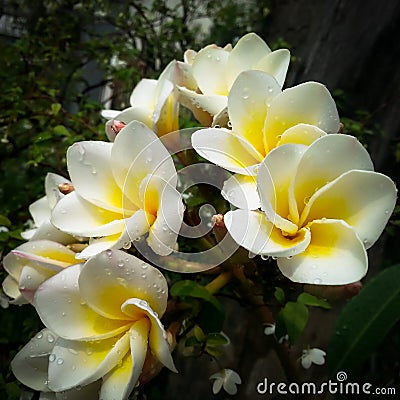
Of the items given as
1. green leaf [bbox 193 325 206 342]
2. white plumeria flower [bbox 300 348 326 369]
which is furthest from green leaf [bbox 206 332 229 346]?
white plumeria flower [bbox 300 348 326 369]

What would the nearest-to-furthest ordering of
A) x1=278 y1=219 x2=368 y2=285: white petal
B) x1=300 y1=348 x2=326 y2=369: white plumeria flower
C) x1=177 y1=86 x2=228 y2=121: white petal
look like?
x1=278 y1=219 x2=368 y2=285: white petal
x1=177 y1=86 x2=228 y2=121: white petal
x1=300 y1=348 x2=326 y2=369: white plumeria flower

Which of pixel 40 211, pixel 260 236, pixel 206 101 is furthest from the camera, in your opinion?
pixel 40 211

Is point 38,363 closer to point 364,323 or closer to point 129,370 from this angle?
point 129,370

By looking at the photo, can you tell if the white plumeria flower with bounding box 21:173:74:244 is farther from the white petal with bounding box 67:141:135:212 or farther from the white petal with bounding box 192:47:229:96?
the white petal with bounding box 192:47:229:96

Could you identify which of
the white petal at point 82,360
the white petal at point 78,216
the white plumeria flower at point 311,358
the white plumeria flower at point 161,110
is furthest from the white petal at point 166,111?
the white plumeria flower at point 311,358

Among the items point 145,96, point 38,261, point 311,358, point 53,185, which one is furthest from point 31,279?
point 311,358

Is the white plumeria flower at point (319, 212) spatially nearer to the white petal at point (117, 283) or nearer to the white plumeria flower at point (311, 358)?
the white petal at point (117, 283)
